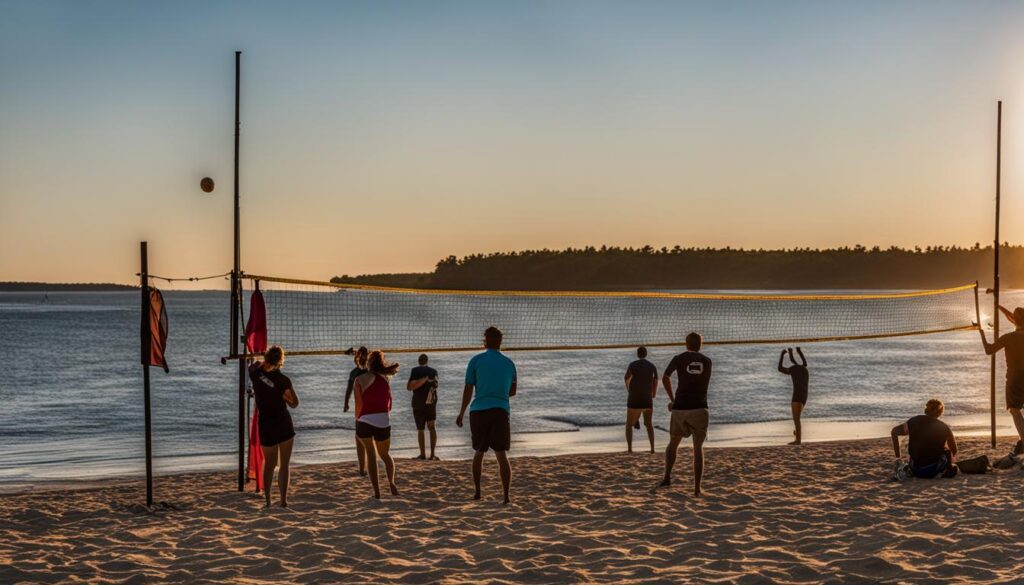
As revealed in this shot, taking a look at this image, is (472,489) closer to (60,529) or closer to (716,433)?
(60,529)

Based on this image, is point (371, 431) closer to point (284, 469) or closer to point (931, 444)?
point (284, 469)

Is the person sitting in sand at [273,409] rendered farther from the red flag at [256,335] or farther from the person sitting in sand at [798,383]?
the person sitting in sand at [798,383]

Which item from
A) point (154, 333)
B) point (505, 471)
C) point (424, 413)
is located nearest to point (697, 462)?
point (505, 471)

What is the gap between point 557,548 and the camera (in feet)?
22.6

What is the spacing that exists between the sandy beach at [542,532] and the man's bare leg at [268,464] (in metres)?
0.17

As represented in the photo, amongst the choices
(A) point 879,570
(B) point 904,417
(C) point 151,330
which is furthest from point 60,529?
(B) point 904,417

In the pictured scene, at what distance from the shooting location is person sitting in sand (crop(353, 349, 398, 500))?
8555mm

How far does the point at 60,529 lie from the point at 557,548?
13.4 feet

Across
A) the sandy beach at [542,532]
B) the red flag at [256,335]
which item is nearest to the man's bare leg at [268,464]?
the sandy beach at [542,532]

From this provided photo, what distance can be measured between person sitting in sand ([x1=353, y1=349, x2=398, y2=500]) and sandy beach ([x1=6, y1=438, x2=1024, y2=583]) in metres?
0.54

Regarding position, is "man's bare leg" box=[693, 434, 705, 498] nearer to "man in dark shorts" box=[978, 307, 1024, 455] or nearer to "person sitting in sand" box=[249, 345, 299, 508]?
"man in dark shorts" box=[978, 307, 1024, 455]

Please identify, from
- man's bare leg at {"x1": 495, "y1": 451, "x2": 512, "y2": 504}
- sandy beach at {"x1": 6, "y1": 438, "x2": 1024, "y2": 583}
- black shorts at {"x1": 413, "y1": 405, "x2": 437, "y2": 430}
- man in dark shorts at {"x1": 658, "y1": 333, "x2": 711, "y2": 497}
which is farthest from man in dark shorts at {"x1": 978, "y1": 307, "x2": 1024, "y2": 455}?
black shorts at {"x1": 413, "y1": 405, "x2": 437, "y2": 430}

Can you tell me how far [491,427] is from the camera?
834cm

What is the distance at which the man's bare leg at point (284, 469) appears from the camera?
843cm
